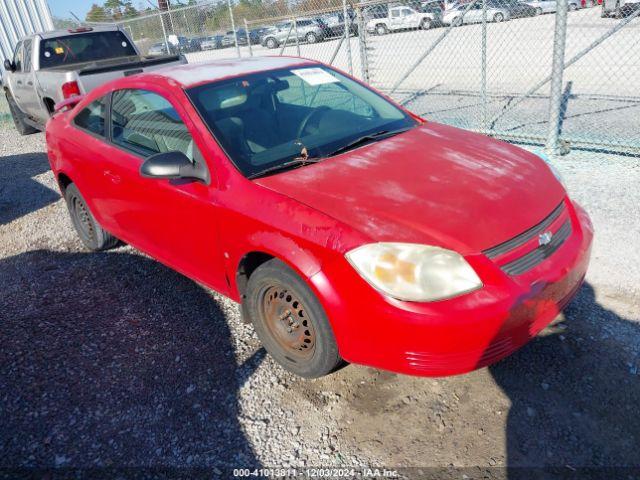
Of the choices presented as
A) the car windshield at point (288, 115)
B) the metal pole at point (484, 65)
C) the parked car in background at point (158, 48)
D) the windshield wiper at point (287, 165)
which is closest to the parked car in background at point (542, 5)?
the metal pole at point (484, 65)

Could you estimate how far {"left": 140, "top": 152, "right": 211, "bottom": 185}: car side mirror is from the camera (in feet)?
9.66

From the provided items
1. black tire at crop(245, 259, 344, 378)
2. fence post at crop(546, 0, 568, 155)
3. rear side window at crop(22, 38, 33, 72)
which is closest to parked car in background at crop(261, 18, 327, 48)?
rear side window at crop(22, 38, 33, 72)

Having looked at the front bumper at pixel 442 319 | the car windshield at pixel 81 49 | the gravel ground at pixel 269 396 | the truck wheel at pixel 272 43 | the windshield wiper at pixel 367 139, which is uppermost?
the car windshield at pixel 81 49

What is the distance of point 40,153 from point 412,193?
896 cm

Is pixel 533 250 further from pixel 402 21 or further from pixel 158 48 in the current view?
pixel 158 48

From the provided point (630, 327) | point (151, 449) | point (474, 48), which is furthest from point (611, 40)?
point (151, 449)

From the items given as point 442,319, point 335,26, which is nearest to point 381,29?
point 335,26

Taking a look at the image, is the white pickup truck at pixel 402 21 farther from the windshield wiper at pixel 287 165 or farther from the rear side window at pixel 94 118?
the windshield wiper at pixel 287 165

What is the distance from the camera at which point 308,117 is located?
3428mm

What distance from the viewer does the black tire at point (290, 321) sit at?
259 cm

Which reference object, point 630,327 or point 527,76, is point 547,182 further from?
point 527,76

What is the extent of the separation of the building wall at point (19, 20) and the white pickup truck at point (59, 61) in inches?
285

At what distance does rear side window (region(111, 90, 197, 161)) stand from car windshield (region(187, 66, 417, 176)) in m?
0.22

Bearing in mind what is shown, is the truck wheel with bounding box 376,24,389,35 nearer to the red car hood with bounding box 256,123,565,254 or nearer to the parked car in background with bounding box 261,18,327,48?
the parked car in background with bounding box 261,18,327,48
